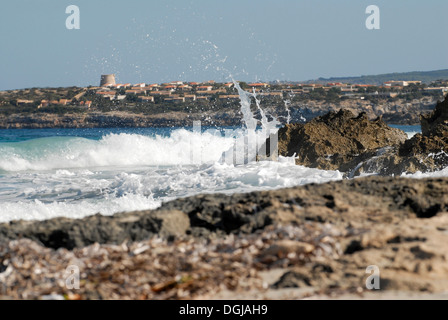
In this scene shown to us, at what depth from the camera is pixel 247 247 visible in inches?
139

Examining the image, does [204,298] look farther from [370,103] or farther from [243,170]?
[370,103]

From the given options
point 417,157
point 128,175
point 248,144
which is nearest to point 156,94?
point 248,144

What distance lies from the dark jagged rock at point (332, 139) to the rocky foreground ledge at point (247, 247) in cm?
778

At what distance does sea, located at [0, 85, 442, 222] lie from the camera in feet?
28.6

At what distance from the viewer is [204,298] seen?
3.10 metres

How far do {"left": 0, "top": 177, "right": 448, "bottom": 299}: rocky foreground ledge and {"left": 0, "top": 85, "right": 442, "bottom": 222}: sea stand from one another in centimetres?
378

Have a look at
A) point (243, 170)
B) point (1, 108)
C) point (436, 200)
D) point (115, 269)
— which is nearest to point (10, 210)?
point (243, 170)

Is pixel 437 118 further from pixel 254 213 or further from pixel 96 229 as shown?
pixel 96 229

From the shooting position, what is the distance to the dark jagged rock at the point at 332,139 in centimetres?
1211

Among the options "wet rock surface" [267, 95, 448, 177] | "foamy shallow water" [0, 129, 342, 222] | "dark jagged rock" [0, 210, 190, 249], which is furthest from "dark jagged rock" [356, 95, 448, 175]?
"dark jagged rock" [0, 210, 190, 249]

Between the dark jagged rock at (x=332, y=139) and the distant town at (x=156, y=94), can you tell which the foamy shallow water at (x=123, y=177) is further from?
the distant town at (x=156, y=94)

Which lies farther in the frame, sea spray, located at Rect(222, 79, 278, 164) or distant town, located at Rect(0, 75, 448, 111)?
distant town, located at Rect(0, 75, 448, 111)

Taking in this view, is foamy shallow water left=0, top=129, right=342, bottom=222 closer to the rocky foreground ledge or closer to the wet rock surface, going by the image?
the wet rock surface

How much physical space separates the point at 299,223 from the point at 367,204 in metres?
0.65
